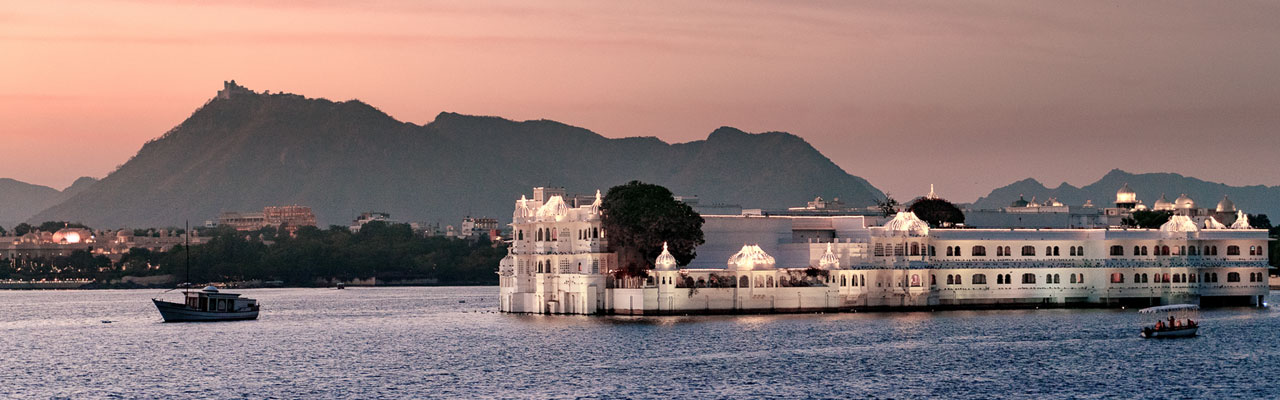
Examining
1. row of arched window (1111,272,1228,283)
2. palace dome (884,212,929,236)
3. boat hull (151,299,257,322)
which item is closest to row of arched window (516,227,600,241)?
palace dome (884,212,929,236)

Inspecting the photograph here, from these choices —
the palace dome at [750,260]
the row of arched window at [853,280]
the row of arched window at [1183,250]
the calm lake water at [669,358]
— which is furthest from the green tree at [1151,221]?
the palace dome at [750,260]

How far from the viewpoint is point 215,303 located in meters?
159

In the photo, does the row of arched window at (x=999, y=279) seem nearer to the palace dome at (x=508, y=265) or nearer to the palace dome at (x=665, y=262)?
the palace dome at (x=665, y=262)

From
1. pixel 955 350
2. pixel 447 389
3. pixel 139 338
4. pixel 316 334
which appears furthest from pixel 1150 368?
pixel 139 338

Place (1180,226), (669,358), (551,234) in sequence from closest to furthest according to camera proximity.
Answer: (669,358) < (551,234) < (1180,226)

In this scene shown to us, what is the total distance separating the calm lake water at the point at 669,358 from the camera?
9200cm

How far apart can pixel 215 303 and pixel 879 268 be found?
200ft

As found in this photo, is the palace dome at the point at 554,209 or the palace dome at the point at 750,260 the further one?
the palace dome at the point at 554,209

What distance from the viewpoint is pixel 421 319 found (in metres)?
161

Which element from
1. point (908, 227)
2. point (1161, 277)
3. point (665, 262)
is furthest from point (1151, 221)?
point (665, 262)

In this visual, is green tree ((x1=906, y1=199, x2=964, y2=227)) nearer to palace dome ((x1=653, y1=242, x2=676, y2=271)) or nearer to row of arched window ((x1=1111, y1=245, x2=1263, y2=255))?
row of arched window ((x1=1111, y1=245, x2=1263, y2=255))

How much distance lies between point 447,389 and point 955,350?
120 feet

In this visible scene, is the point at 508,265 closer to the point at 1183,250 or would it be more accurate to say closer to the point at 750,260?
the point at 750,260

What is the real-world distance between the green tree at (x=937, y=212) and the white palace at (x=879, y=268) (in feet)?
81.4
